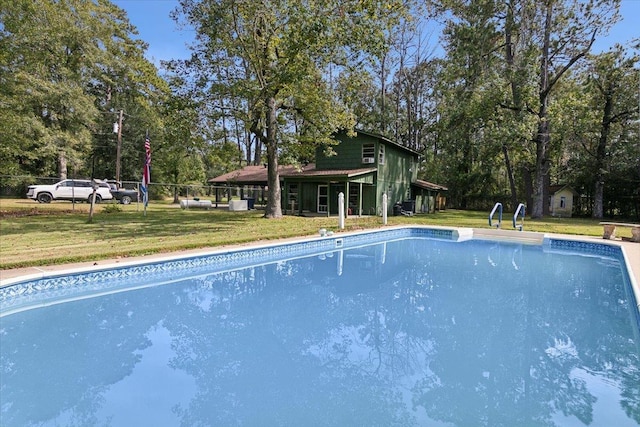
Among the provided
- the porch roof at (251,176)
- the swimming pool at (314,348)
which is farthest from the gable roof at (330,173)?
the swimming pool at (314,348)

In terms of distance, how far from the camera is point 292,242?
34.2 feet

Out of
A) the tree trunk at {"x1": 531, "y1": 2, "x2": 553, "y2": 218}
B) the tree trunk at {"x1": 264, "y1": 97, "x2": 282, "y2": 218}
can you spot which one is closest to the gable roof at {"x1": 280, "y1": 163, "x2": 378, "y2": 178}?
the tree trunk at {"x1": 264, "y1": 97, "x2": 282, "y2": 218}

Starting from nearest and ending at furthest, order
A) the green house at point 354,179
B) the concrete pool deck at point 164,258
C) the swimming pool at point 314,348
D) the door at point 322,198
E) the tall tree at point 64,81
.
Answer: the swimming pool at point 314,348
the concrete pool deck at point 164,258
the tall tree at point 64,81
the green house at point 354,179
the door at point 322,198

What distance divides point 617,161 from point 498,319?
23.7m

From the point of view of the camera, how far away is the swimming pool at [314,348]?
10.6 feet

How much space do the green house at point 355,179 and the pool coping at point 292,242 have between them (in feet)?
18.8

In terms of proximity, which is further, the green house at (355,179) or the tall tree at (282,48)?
the green house at (355,179)

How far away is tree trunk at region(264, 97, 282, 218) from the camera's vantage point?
52.5 feet

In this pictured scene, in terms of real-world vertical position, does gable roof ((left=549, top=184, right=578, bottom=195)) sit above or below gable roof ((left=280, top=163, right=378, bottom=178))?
below

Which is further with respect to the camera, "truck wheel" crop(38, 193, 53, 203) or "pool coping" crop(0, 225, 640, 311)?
"truck wheel" crop(38, 193, 53, 203)

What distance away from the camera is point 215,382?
12.1 feet

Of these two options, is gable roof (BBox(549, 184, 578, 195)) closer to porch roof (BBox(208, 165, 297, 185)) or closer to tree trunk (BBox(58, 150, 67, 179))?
porch roof (BBox(208, 165, 297, 185))

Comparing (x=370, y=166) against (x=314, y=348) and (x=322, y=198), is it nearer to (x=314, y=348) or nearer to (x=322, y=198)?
(x=322, y=198)

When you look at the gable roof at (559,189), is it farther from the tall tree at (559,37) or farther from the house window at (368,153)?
the house window at (368,153)
